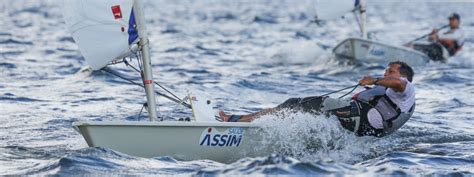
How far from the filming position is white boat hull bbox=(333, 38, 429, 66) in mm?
16625

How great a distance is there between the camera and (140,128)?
7.36 metres

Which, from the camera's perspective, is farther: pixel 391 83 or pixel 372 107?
pixel 372 107

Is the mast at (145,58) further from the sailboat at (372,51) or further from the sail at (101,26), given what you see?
the sailboat at (372,51)

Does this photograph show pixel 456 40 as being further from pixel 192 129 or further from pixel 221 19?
pixel 221 19

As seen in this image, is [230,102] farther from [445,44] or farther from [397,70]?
[445,44]

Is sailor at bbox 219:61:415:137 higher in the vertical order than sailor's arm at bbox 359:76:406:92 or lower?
lower

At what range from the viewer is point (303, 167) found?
23.3 feet

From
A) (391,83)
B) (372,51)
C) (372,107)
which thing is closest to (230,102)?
(372,107)

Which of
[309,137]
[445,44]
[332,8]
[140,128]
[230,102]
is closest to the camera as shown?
[140,128]

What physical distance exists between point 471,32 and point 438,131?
21304 mm

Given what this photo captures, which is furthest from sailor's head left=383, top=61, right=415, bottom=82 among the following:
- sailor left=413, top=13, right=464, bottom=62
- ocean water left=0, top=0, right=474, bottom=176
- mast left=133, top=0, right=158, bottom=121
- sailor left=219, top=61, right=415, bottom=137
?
sailor left=413, top=13, right=464, bottom=62

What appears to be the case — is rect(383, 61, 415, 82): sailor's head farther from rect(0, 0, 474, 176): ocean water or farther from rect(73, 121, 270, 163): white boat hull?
rect(73, 121, 270, 163): white boat hull

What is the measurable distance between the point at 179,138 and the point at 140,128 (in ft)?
1.17

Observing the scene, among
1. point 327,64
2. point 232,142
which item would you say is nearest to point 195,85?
point 327,64
